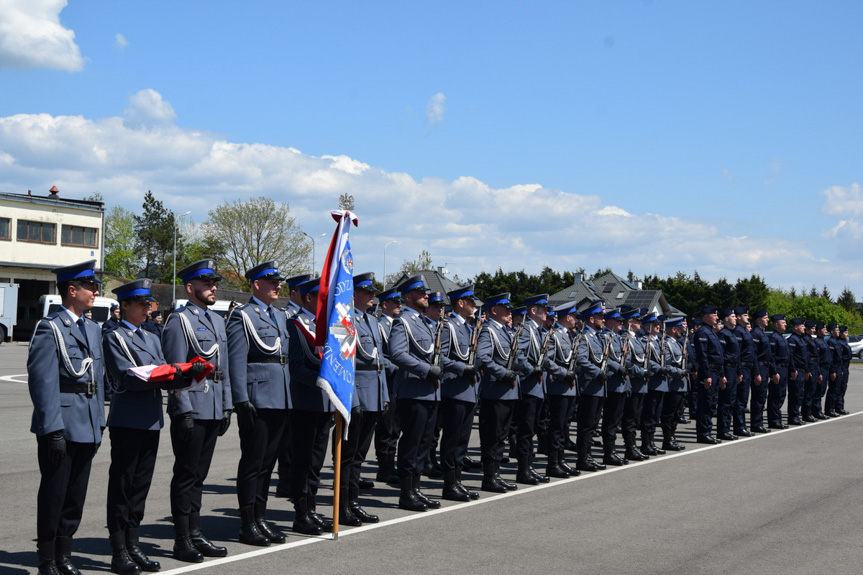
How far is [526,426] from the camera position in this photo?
1002 centimetres

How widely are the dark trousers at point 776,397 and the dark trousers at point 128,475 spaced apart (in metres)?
13.9

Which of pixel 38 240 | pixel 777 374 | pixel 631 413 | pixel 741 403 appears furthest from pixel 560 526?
pixel 38 240

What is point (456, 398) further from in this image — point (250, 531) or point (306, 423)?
point (250, 531)

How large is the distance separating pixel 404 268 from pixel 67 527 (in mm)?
79366

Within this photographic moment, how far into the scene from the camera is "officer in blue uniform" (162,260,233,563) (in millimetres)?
6488

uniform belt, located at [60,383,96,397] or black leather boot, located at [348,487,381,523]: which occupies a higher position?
uniform belt, located at [60,383,96,397]

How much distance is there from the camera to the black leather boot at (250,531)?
7.00 metres

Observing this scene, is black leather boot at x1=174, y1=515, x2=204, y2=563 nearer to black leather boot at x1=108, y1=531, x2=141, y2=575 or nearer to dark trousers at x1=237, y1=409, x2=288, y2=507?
black leather boot at x1=108, y1=531, x2=141, y2=575

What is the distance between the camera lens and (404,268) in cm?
8525

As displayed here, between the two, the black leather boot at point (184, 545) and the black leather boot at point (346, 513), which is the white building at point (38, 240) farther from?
the black leather boot at point (184, 545)

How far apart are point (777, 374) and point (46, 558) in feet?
47.9

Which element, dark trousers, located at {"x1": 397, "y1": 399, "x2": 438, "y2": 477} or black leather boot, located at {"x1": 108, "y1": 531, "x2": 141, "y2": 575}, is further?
dark trousers, located at {"x1": 397, "y1": 399, "x2": 438, "y2": 477}

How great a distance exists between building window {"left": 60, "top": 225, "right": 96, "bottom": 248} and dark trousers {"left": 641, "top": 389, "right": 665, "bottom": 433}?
49.5m

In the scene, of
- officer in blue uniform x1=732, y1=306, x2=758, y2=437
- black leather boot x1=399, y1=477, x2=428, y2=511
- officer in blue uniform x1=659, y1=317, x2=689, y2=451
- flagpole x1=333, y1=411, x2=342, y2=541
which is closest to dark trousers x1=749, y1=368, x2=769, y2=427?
officer in blue uniform x1=732, y1=306, x2=758, y2=437
